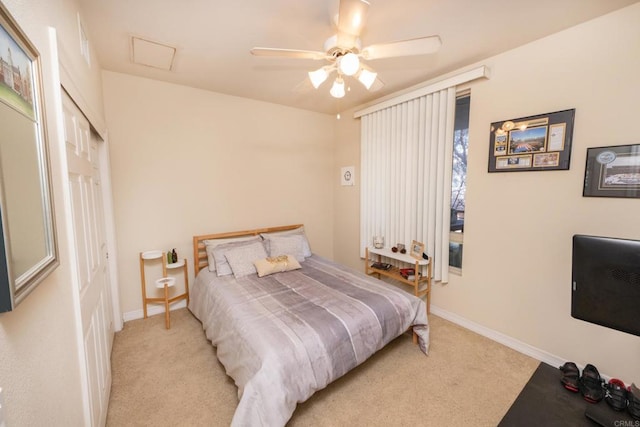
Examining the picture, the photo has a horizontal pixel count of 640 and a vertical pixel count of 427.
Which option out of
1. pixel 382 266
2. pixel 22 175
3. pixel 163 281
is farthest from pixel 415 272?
pixel 22 175

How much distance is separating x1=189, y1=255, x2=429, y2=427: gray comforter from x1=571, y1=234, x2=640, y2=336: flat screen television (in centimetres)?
121

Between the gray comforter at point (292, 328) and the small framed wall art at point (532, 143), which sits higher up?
the small framed wall art at point (532, 143)

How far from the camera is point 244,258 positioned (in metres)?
2.96

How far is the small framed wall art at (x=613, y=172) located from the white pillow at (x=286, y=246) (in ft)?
9.01

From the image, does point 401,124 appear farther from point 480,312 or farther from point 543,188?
point 480,312

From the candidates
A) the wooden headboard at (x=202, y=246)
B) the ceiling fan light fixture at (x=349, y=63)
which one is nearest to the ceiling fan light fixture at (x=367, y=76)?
the ceiling fan light fixture at (x=349, y=63)

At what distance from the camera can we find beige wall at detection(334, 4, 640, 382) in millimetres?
1895

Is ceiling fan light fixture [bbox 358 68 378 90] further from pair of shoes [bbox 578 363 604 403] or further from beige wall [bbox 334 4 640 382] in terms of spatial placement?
pair of shoes [bbox 578 363 604 403]

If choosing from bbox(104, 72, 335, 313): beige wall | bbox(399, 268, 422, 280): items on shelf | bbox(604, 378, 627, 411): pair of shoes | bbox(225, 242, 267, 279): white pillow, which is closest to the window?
bbox(399, 268, 422, 280): items on shelf

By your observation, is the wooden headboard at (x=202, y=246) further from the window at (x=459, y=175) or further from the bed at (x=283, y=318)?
the window at (x=459, y=175)

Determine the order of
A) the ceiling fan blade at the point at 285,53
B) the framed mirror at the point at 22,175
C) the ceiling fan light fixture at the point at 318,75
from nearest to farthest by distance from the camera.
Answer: the framed mirror at the point at 22,175 < the ceiling fan blade at the point at 285,53 < the ceiling fan light fixture at the point at 318,75

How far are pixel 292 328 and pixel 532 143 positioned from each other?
2492 mm

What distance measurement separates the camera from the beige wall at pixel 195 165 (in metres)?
2.85

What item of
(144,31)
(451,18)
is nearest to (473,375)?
(451,18)
